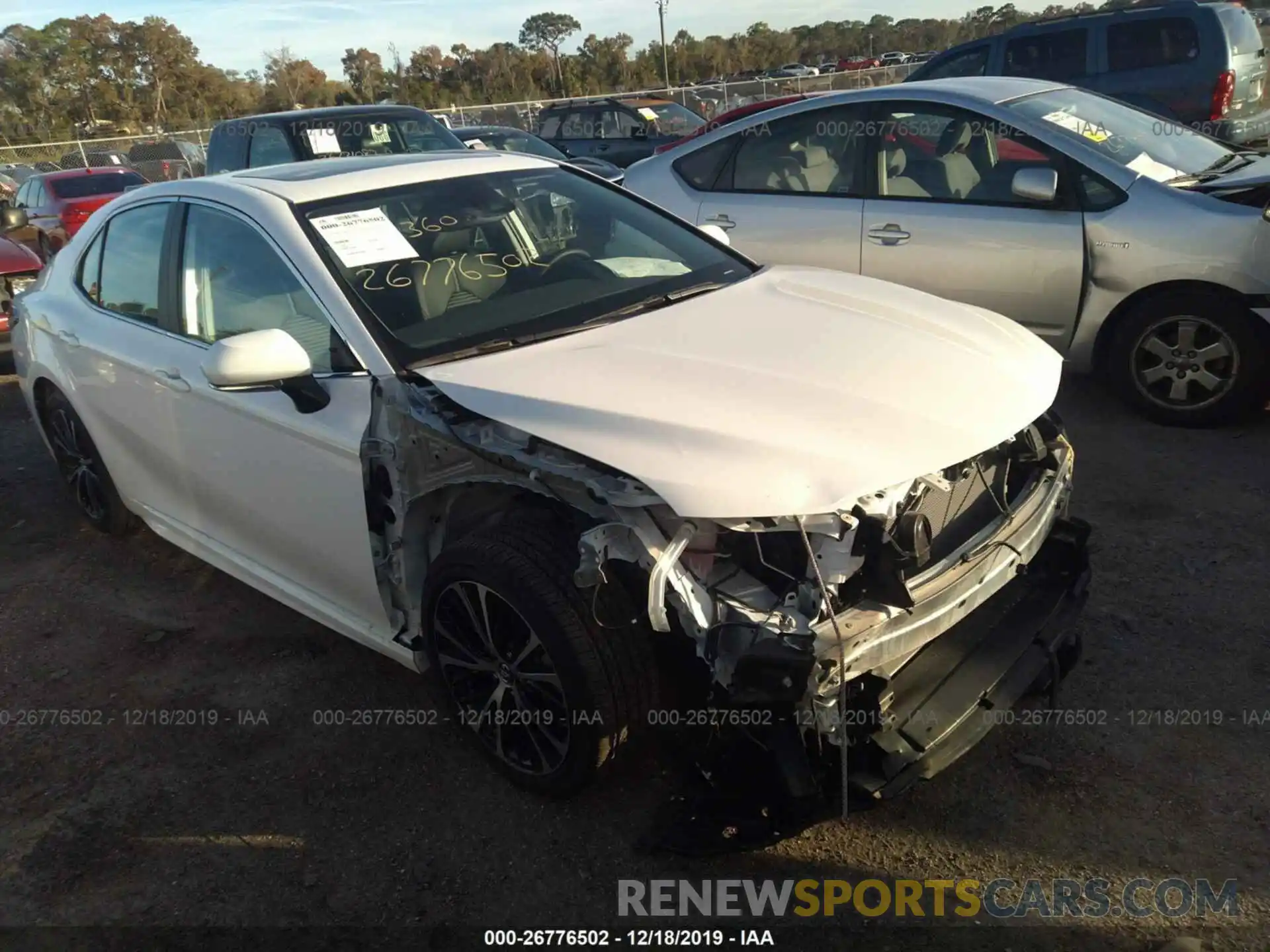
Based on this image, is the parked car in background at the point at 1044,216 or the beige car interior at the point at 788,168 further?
the beige car interior at the point at 788,168

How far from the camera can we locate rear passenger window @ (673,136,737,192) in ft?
19.9

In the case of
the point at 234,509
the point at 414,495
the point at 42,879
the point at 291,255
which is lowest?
the point at 42,879

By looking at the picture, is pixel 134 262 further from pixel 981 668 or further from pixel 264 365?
pixel 981 668

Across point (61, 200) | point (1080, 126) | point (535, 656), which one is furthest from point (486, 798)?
point (61, 200)

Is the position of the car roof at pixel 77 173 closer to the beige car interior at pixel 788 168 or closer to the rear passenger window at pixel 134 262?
the rear passenger window at pixel 134 262

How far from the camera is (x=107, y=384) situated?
3936 millimetres

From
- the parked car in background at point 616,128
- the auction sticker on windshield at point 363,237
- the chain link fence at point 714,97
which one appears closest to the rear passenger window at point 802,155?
the auction sticker on windshield at point 363,237

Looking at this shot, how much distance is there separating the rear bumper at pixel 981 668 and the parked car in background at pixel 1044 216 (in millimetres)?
2324

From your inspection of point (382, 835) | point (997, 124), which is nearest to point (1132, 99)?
Result: point (997, 124)

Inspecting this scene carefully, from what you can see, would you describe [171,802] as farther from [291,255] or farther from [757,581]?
[757,581]

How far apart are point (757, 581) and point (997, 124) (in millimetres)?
3876

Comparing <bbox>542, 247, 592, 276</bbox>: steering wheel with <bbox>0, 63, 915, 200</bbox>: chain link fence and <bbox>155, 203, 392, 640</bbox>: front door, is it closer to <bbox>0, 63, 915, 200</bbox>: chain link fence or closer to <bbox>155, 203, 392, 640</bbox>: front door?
<bbox>155, 203, 392, 640</bbox>: front door

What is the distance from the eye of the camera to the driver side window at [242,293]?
9.84ft

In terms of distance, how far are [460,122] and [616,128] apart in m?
9.81
